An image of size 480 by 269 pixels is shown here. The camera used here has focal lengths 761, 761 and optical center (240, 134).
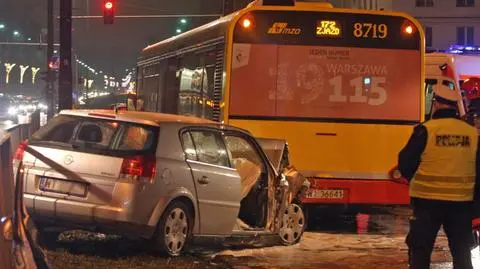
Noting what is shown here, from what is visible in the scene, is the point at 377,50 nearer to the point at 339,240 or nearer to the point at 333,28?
the point at 333,28

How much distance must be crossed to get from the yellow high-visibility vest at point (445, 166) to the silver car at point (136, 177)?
2.98 metres

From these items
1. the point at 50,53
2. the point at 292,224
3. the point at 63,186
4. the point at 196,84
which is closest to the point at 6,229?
the point at 63,186

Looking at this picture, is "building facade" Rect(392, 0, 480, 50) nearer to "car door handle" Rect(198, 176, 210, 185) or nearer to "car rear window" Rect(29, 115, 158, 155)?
"car door handle" Rect(198, 176, 210, 185)

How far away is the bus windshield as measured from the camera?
34.2 ft

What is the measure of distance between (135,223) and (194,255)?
1078 mm

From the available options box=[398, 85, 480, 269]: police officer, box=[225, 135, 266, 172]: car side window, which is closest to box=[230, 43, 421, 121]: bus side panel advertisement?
box=[225, 135, 266, 172]: car side window

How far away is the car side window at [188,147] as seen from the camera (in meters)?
8.09

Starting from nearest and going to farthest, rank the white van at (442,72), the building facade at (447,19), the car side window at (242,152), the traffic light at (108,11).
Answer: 1. the car side window at (242,152)
2. the white van at (442,72)
3. the traffic light at (108,11)
4. the building facade at (447,19)

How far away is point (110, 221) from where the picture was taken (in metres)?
7.48

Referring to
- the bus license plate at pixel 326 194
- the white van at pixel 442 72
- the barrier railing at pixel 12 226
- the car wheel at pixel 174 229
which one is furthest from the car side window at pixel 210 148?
the white van at pixel 442 72

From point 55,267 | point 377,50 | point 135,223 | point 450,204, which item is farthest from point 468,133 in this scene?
point 377,50

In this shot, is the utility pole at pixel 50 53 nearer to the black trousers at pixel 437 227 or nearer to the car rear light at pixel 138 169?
the car rear light at pixel 138 169

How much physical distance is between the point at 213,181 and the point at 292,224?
5.36 feet

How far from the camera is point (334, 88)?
10.6 meters
